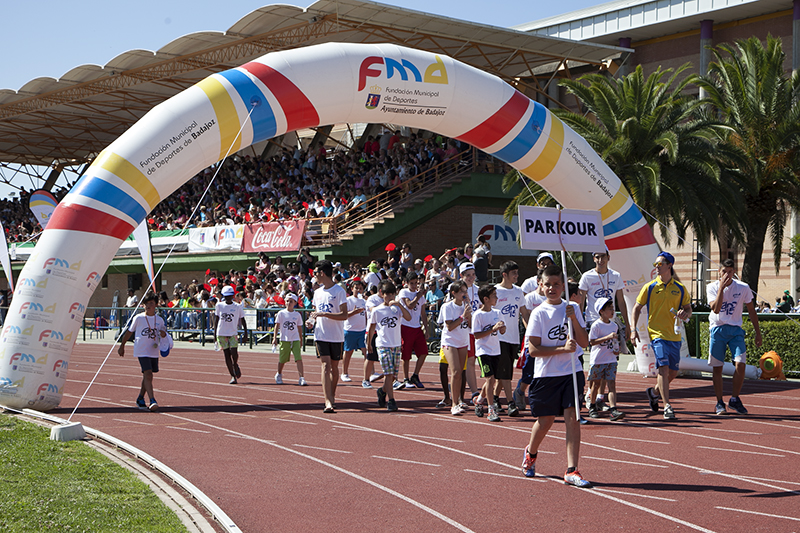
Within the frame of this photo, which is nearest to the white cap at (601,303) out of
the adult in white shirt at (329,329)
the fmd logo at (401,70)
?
the adult in white shirt at (329,329)

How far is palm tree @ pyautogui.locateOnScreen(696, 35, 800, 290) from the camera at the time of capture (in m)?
21.1

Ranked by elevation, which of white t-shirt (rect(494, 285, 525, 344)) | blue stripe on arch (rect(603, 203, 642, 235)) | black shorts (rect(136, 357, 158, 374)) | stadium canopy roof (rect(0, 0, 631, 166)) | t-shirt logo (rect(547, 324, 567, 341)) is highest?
stadium canopy roof (rect(0, 0, 631, 166))

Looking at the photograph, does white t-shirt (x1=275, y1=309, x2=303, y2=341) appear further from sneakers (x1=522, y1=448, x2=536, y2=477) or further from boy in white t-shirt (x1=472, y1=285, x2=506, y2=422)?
sneakers (x1=522, y1=448, x2=536, y2=477)

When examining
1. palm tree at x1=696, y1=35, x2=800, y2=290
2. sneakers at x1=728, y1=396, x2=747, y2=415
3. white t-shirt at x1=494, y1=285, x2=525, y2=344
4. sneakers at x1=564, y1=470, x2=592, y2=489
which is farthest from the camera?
palm tree at x1=696, y1=35, x2=800, y2=290

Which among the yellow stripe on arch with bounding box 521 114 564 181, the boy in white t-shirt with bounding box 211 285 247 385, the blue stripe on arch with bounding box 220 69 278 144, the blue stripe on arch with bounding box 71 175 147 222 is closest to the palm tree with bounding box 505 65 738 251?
the yellow stripe on arch with bounding box 521 114 564 181

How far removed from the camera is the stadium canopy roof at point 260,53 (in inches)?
1040

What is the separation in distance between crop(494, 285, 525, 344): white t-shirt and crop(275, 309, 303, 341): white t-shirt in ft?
18.2

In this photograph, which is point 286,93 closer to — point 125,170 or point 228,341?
point 125,170

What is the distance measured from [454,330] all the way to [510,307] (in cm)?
82

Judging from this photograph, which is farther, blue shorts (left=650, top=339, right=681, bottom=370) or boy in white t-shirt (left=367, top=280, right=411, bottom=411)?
boy in white t-shirt (left=367, top=280, right=411, bottom=411)

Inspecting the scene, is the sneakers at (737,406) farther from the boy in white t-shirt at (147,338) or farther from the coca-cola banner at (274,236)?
the coca-cola banner at (274,236)

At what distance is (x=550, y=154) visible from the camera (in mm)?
13891

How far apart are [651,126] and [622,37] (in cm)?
1310

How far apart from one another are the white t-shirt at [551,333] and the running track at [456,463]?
0.98m
